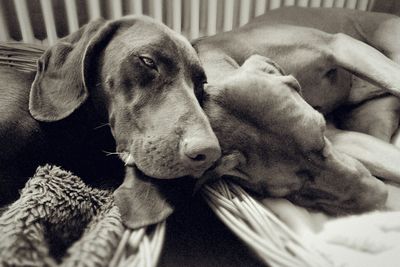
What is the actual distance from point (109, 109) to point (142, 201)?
0.32 metres

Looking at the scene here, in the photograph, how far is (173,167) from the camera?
3.66 feet

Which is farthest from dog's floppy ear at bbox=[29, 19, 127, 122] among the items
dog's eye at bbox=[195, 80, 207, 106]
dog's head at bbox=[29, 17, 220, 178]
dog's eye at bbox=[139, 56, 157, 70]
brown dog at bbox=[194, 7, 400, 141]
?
brown dog at bbox=[194, 7, 400, 141]

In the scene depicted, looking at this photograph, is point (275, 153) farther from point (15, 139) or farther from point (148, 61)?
point (15, 139)

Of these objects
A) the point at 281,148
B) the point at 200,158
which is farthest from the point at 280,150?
the point at 200,158

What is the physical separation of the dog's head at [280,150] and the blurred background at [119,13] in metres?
1.08

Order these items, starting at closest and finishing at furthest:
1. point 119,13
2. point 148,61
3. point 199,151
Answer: point 199,151, point 148,61, point 119,13

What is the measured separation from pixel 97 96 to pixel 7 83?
0.33m

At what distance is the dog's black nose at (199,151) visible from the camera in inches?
41.5

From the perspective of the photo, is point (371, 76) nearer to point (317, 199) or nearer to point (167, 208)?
point (317, 199)

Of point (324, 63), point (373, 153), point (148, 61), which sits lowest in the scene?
point (373, 153)

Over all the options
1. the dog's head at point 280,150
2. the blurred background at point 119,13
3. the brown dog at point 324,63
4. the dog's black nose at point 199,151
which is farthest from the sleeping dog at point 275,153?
the blurred background at point 119,13

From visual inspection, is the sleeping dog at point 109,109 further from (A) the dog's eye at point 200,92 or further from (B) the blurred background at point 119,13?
(B) the blurred background at point 119,13

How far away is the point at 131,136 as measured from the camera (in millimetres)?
1222

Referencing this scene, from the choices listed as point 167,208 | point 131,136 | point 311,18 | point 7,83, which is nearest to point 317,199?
point 167,208
